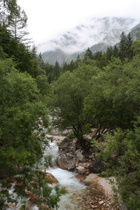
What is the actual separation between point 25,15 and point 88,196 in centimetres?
2753

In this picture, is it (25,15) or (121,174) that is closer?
(121,174)

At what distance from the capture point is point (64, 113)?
2162 centimetres

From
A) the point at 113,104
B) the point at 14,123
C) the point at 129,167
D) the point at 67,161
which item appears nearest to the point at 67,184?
the point at 67,161

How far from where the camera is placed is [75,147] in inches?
896

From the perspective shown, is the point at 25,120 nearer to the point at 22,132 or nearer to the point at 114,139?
the point at 22,132

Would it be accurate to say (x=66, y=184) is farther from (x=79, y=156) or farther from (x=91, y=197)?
(x=79, y=156)

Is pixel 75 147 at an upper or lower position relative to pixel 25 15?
lower

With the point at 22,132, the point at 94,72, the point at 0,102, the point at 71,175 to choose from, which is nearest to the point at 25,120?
the point at 22,132

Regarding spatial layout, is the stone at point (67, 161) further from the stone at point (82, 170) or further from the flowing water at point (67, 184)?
the stone at point (82, 170)

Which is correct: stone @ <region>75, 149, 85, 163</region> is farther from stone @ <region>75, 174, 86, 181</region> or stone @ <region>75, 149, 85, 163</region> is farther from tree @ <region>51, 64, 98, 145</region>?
stone @ <region>75, 174, 86, 181</region>

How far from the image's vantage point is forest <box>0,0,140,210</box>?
7.84 metres

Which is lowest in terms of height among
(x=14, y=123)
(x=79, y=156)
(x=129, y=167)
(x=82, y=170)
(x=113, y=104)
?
(x=82, y=170)

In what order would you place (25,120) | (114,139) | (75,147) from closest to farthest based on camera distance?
(25,120) → (114,139) → (75,147)

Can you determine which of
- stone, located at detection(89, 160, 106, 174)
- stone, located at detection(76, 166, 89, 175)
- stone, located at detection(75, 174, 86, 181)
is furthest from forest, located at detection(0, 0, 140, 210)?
stone, located at detection(75, 174, 86, 181)
